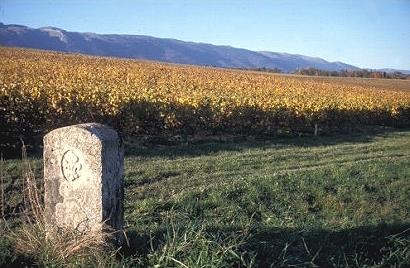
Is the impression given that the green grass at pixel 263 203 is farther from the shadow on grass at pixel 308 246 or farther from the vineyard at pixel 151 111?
the vineyard at pixel 151 111

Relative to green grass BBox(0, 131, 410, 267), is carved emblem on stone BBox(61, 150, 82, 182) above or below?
above

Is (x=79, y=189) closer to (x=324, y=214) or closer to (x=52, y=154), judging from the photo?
(x=52, y=154)

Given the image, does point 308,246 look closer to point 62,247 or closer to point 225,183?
point 62,247

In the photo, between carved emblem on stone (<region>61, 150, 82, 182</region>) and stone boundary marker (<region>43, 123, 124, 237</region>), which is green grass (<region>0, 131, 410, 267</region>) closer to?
stone boundary marker (<region>43, 123, 124, 237</region>)

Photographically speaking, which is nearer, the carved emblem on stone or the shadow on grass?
the shadow on grass

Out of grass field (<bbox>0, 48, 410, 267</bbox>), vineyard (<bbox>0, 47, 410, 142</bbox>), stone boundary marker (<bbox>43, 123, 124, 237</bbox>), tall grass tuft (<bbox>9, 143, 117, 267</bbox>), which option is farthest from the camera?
vineyard (<bbox>0, 47, 410, 142</bbox>)

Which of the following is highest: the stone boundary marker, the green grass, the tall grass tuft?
the stone boundary marker

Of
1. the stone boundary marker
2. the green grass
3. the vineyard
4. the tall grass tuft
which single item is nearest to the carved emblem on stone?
the stone boundary marker

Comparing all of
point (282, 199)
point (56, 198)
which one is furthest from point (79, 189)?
point (282, 199)

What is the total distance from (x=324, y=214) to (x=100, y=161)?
16.1 ft

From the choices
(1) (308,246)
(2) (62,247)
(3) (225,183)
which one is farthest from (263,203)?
(2) (62,247)

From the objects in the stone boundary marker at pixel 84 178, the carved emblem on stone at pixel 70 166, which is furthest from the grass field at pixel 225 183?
the carved emblem on stone at pixel 70 166

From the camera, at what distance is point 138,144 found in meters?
11.9

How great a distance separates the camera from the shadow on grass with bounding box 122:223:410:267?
3.82 metres
